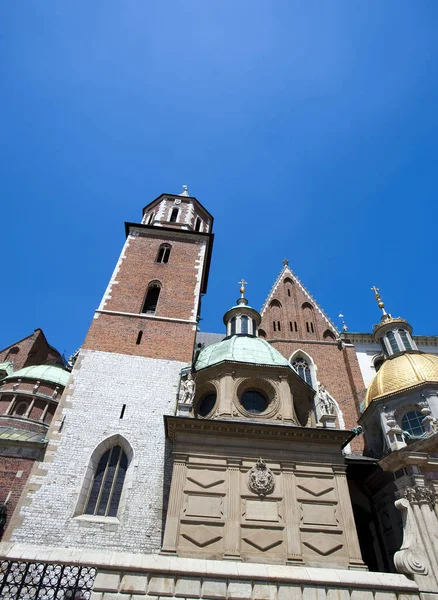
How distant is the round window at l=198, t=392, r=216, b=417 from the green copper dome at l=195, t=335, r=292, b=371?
48.2 inches

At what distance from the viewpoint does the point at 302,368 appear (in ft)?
76.6

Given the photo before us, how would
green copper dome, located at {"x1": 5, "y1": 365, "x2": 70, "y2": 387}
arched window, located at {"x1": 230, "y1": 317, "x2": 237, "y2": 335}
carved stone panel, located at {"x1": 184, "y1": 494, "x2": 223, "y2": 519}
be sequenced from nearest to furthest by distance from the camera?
carved stone panel, located at {"x1": 184, "y1": 494, "x2": 223, "y2": 519}, green copper dome, located at {"x1": 5, "y1": 365, "x2": 70, "y2": 387}, arched window, located at {"x1": 230, "y1": 317, "x2": 237, "y2": 335}

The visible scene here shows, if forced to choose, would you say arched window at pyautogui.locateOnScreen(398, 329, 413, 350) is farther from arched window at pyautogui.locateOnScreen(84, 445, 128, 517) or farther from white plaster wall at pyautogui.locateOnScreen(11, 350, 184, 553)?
arched window at pyautogui.locateOnScreen(84, 445, 128, 517)

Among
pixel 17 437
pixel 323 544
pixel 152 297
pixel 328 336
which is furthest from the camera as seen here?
pixel 328 336

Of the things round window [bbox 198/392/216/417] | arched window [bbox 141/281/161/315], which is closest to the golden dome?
round window [bbox 198/392/216/417]

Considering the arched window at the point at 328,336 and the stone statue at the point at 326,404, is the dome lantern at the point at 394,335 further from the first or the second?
the stone statue at the point at 326,404

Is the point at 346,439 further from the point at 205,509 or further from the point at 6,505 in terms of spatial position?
the point at 6,505

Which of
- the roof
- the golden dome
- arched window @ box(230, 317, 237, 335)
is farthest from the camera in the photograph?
arched window @ box(230, 317, 237, 335)

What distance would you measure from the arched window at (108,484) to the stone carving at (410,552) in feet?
27.5

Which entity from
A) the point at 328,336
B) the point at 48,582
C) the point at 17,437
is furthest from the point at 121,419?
the point at 328,336

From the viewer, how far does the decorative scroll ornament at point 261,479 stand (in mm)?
12156

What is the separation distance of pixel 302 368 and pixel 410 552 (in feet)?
43.6

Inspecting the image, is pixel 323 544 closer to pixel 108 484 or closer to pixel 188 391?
pixel 188 391

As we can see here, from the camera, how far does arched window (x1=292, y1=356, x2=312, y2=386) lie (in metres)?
23.0
